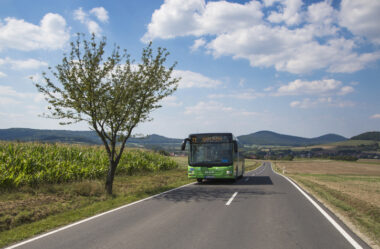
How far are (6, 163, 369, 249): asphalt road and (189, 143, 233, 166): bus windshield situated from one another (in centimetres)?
710

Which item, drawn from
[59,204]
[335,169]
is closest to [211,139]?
[59,204]

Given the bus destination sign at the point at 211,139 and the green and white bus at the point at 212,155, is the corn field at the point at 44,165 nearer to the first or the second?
the green and white bus at the point at 212,155

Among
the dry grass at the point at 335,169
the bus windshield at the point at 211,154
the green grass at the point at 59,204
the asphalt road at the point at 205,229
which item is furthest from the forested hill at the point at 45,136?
the dry grass at the point at 335,169

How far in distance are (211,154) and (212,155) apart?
85mm

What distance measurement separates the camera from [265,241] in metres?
5.66

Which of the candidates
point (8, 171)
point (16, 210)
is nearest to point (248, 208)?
point (16, 210)

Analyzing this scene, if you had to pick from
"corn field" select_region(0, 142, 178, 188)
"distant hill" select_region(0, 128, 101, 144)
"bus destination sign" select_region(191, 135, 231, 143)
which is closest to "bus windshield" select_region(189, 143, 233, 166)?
"bus destination sign" select_region(191, 135, 231, 143)

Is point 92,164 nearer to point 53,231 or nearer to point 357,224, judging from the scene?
point 53,231

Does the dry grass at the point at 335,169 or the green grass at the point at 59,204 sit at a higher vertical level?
the green grass at the point at 59,204

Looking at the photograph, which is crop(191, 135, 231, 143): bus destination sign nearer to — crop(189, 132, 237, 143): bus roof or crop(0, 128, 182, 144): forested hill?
crop(189, 132, 237, 143): bus roof

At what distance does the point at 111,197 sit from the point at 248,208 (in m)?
5.69

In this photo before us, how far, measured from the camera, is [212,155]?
57.1ft

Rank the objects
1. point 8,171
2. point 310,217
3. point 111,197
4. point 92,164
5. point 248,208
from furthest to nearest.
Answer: point 92,164 → point 111,197 → point 8,171 → point 248,208 → point 310,217

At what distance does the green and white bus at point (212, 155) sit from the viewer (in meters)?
17.0
